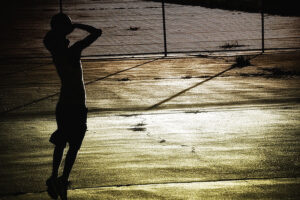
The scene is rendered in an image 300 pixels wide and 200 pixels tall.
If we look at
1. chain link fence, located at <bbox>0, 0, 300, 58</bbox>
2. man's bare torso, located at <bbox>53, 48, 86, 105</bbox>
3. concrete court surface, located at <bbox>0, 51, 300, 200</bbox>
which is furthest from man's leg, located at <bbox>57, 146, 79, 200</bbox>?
chain link fence, located at <bbox>0, 0, 300, 58</bbox>

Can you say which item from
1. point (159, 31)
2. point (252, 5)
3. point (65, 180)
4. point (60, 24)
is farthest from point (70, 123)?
point (252, 5)

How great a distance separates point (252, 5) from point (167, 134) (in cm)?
2604

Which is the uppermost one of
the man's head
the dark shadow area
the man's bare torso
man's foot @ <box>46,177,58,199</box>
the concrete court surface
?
the man's head

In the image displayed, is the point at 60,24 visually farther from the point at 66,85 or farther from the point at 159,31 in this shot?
the point at 159,31

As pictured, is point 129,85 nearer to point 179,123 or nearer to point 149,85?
point 149,85

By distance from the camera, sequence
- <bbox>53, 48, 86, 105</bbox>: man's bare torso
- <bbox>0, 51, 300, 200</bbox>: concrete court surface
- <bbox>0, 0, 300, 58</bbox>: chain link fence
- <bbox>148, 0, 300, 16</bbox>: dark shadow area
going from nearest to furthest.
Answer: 1. <bbox>53, 48, 86, 105</bbox>: man's bare torso
2. <bbox>0, 51, 300, 200</bbox>: concrete court surface
3. <bbox>0, 0, 300, 58</bbox>: chain link fence
4. <bbox>148, 0, 300, 16</bbox>: dark shadow area

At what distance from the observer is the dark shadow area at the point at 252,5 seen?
96.0ft

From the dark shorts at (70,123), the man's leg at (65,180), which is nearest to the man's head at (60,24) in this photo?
the dark shorts at (70,123)

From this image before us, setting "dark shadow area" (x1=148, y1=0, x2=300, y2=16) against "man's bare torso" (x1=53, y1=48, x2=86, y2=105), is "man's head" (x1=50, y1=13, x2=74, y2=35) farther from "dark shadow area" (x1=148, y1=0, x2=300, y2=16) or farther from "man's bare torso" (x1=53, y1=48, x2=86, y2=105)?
"dark shadow area" (x1=148, y1=0, x2=300, y2=16)

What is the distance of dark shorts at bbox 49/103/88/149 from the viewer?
4.63m

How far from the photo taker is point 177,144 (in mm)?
6496

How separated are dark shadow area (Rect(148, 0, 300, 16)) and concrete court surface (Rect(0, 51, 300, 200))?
17.4 meters

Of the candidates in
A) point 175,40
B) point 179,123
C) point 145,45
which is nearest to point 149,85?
point 179,123

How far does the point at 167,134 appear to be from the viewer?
704cm
